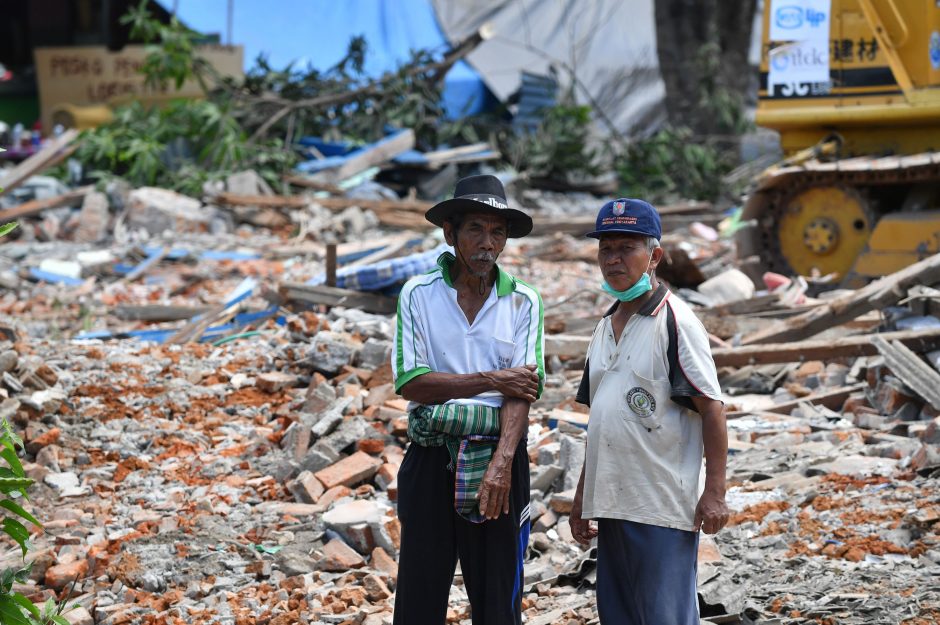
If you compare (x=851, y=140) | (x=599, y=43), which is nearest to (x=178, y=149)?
(x=851, y=140)

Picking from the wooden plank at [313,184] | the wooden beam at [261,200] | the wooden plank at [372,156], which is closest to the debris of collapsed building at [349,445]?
the wooden beam at [261,200]

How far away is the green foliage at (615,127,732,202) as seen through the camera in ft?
56.7

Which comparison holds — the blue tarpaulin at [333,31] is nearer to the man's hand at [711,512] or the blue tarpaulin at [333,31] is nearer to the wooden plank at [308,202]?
the wooden plank at [308,202]

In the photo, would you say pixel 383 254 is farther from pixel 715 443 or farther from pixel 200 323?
pixel 715 443

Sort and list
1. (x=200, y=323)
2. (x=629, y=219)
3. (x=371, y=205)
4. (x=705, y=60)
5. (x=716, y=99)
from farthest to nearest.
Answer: (x=705, y=60)
(x=716, y=99)
(x=371, y=205)
(x=200, y=323)
(x=629, y=219)

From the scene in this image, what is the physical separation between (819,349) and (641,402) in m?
4.08

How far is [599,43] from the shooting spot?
21.6m

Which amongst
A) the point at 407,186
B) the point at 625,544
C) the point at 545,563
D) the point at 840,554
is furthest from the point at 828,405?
the point at 407,186

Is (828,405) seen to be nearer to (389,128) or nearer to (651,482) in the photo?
(651,482)

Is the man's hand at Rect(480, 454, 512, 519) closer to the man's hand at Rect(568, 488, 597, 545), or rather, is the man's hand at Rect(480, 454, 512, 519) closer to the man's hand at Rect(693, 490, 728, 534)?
the man's hand at Rect(568, 488, 597, 545)

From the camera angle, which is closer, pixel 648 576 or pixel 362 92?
pixel 648 576

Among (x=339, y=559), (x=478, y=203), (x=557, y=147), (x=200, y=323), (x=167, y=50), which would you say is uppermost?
(x=167, y=50)

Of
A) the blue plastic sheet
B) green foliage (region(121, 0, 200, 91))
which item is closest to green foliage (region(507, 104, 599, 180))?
green foliage (region(121, 0, 200, 91))

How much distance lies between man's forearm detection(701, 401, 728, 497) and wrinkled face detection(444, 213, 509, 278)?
0.83 m
